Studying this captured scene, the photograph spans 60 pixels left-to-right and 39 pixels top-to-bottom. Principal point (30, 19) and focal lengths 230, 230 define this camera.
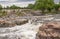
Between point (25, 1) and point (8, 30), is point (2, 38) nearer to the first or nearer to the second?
point (8, 30)

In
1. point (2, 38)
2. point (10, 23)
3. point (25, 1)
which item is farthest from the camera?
point (25, 1)

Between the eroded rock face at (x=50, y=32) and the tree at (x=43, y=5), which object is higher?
the eroded rock face at (x=50, y=32)

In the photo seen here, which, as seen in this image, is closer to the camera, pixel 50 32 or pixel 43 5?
pixel 50 32

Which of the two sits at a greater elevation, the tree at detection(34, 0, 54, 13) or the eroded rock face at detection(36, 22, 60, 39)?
the eroded rock face at detection(36, 22, 60, 39)

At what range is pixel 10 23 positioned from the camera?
1792 centimetres

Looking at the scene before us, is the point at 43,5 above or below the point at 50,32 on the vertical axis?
below

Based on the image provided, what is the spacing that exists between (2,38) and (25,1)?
28.7m

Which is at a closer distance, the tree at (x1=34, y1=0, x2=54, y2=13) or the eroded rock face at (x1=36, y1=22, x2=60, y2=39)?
the eroded rock face at (x1=36, y1=22, x2=60, y2=39)

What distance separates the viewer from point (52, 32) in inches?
454

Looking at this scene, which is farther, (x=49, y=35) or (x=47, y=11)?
(x=47, y=11)

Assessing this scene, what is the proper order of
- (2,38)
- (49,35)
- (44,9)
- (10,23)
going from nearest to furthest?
(49,35)
(2,38)
(10,23)
(44,9)

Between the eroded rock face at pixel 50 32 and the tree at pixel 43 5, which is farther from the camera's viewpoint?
the tree at pixel 43 5

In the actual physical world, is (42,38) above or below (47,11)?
above

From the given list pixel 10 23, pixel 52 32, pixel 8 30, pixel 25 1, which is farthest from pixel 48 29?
pixel 25 1
